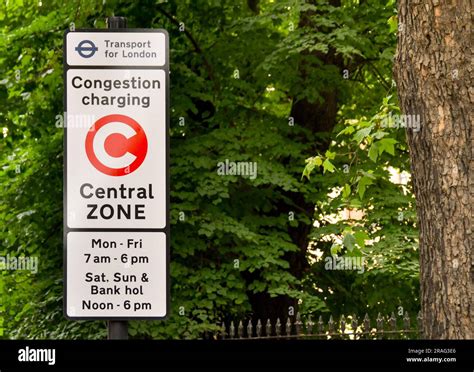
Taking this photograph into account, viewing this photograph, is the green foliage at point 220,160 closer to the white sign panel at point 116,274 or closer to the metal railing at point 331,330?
the metal railing at point 331,330

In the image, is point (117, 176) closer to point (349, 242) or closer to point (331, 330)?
point (349, 242)

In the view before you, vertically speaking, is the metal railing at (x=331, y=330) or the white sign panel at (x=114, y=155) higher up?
the white sign panel at (x=114, y=155)

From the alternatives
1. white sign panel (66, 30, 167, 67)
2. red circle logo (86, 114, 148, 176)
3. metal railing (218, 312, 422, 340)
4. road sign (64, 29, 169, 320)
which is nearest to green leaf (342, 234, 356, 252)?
road sign (64, 29, 169, 320)

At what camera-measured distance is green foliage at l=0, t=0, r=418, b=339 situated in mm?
12992

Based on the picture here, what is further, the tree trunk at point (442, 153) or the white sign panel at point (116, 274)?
the tree trunk at point (442, 153)

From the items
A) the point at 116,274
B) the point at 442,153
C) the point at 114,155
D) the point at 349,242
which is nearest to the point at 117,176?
the point at 114,155

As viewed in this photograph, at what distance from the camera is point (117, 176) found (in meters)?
4.72

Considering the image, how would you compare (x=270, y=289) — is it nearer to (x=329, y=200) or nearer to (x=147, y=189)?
(x=329, y=200)

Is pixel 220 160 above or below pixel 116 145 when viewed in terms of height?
above

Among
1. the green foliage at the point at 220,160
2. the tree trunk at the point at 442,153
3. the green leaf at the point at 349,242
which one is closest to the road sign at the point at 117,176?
the green leaf at the point at 349,242

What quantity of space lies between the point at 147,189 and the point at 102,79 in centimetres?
55

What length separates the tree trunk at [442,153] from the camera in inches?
242

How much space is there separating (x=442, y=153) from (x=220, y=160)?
22.9 feet
